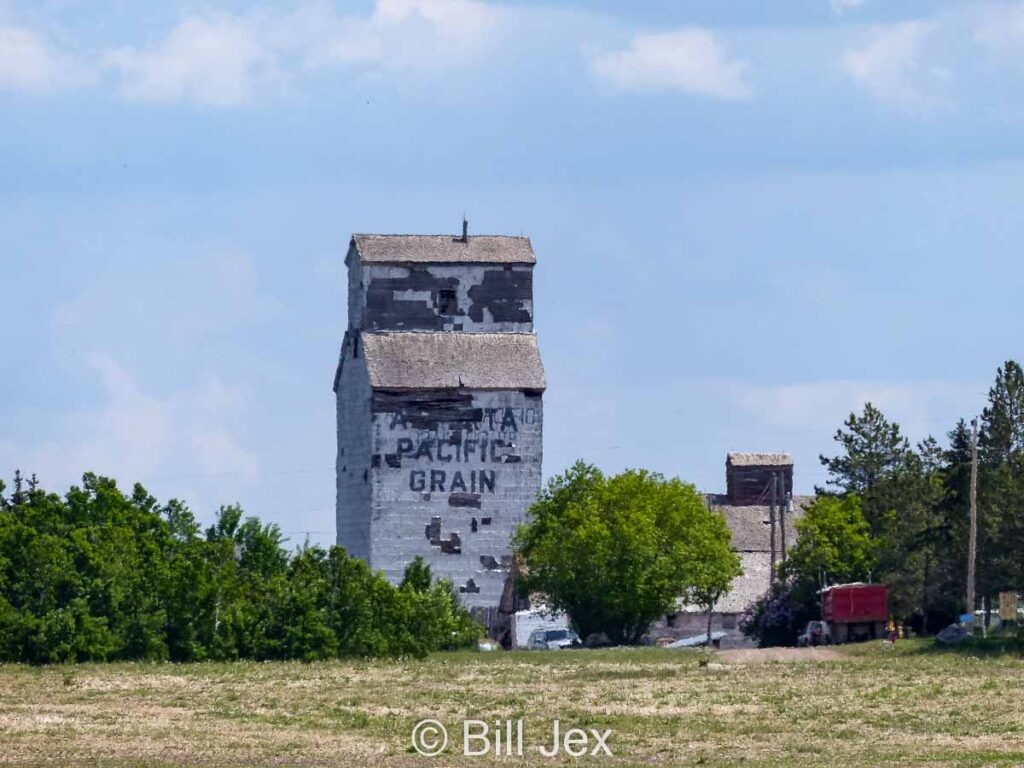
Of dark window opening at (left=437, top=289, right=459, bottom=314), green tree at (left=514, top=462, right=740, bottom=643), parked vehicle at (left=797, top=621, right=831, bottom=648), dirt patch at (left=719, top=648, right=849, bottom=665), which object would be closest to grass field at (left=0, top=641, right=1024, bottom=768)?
dirt patch at (left=719, top=648, right=849, bottom=665)

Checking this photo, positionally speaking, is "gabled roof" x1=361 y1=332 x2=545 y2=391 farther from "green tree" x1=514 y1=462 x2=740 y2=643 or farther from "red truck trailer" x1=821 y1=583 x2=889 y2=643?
"red truck trailer" x1=821 y1=583 x2=889 y2=643

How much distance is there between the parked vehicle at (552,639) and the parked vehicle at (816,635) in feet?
31.9

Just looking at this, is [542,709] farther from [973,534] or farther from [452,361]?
[452,361]

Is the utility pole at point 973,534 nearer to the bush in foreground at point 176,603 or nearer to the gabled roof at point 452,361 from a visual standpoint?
the bush in foreground at point 176,603

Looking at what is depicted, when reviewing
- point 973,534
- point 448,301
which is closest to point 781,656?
point 973,534

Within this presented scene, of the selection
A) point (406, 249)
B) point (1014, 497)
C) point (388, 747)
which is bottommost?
point (388, 747)

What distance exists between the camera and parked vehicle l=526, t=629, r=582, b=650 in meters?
93.8

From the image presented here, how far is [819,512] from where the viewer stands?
109875mm

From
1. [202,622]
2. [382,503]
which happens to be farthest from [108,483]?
[382,503]

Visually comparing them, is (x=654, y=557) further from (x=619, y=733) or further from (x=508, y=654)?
(x=619, y=733)

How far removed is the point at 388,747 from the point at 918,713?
44.2ft

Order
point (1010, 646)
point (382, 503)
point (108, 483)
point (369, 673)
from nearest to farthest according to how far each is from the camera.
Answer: point (369, 673) < point (1010, 646) < point (108, 483) < point (382, 503)

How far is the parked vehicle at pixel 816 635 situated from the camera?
86.7 metres

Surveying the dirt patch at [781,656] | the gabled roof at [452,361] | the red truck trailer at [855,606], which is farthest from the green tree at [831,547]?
the dirt patch at [781,656]
